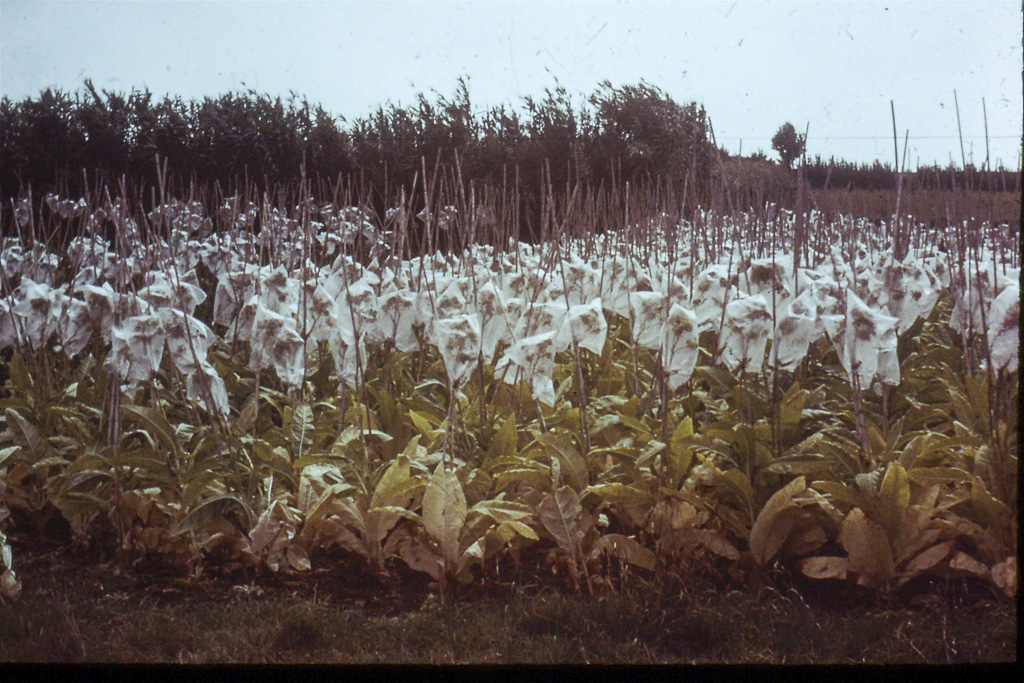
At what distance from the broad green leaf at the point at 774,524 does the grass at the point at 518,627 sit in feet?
0.30

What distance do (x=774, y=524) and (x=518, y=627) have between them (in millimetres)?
597

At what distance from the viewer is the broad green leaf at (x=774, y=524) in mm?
1595

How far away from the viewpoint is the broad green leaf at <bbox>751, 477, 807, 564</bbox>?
1595 millimetres

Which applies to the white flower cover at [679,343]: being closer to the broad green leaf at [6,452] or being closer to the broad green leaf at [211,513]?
the broad green leaf at [211,513]

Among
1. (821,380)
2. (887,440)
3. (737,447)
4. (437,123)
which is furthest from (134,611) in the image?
(437,123)

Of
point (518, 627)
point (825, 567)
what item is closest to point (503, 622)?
point (518, 627)

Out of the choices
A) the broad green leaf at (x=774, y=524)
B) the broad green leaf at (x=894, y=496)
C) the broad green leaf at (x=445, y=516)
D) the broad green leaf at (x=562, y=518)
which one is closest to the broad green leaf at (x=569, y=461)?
the broad green leaf at (x=562, y=518)

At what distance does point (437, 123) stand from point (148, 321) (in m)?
1.79

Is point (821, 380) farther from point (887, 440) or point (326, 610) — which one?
point (326, 610)

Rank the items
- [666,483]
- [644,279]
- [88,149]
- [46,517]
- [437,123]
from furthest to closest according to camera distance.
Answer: [88,149] → [437,123] → [644,279] → [46,517] → [666,483]

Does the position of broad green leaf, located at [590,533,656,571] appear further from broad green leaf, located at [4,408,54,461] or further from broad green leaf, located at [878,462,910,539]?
broad green leaf, located at [4,408,54,461]

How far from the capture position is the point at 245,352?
2781mm

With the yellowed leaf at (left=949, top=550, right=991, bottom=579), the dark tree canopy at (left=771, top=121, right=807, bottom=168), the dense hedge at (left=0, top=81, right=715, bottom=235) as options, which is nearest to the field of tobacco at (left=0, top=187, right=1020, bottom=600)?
the yellowed leaf at (left=949, top=550, right=991, bottom=579)

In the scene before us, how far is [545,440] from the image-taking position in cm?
180
